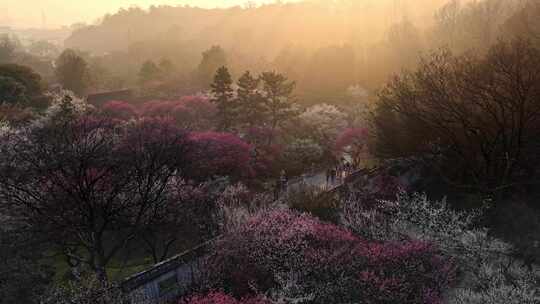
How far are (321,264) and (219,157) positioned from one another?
10017 millimetres

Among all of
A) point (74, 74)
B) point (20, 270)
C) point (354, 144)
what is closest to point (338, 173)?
point (354, 144)

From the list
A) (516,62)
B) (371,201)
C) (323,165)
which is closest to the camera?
(516,62)

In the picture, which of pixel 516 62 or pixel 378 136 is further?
pixel 378 136

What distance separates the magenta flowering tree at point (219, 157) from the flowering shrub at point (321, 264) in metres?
6.30

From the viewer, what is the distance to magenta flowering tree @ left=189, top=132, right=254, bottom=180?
1882 cm

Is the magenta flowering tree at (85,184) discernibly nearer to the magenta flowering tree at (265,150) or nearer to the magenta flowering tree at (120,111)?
the magenta flowering tree at (265,150)

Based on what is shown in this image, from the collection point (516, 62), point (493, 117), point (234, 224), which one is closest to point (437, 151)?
point (493, 117)

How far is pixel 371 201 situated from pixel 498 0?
→ 36.7 m

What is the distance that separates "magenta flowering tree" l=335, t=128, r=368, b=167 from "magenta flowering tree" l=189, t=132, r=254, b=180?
8469 millimetres

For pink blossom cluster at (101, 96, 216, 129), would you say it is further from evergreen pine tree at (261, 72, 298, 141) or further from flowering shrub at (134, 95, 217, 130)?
evergreen pine tree at (261, 72, 298, 141)

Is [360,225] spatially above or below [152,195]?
below

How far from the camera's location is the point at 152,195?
43.8 ft

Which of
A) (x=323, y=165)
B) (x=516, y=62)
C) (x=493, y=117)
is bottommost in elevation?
(x=323, y=165)

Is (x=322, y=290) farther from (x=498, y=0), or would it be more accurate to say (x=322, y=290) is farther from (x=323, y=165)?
(x=498, y=0)
